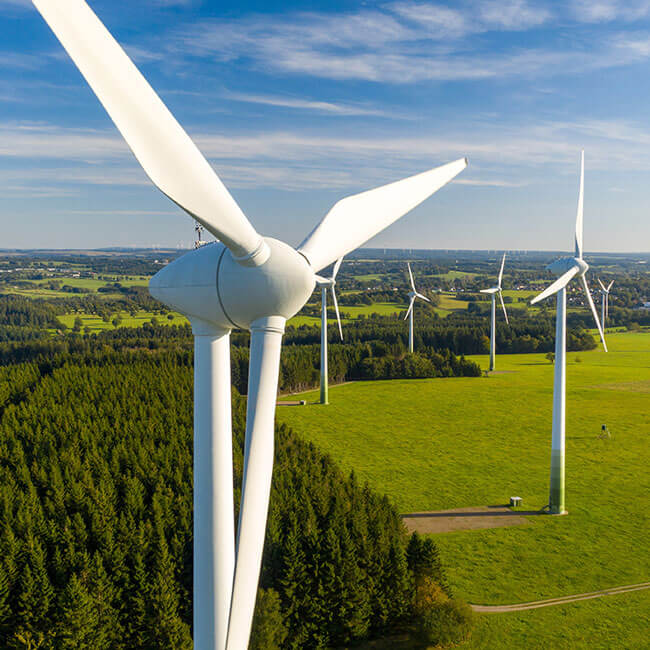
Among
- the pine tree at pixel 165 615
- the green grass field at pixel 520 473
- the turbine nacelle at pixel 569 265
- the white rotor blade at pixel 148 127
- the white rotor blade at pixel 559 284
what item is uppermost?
the white rotor blade at pixel 148 127

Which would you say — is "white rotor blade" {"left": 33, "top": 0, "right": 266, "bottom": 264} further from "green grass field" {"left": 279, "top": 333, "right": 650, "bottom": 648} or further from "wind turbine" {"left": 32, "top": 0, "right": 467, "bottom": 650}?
"green grass field" {"left": 279, "top": 333, "right": 650, "bottom": 648}

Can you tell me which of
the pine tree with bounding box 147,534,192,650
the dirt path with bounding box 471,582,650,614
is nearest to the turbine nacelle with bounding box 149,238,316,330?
the pine tree with bounding box 147,534,192,650

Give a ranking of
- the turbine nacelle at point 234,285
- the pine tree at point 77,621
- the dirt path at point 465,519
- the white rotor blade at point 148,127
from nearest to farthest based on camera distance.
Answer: the white rotor blade at point 148,127 < the turbine nacelle at point 234,285 < the pine tree at point 77,621 < the dirt path at point 465,519

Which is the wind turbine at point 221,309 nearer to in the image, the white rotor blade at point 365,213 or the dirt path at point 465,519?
the white rotor blade at point 365,213

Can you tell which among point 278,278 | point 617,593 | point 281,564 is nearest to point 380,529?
point 281,564

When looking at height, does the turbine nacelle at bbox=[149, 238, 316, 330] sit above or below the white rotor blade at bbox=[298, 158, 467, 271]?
below

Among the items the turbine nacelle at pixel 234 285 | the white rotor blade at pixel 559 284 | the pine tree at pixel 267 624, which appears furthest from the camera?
the white rotor blade at pixel 559 284

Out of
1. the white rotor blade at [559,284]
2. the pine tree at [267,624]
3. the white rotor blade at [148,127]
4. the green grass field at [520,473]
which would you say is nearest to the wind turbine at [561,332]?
the white rotor blade at [559,284]
